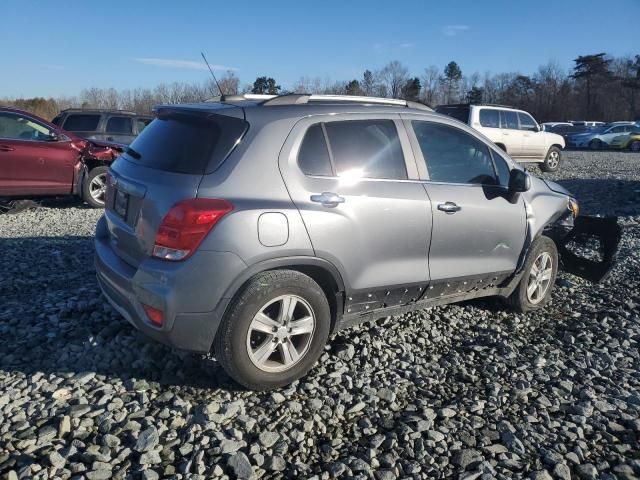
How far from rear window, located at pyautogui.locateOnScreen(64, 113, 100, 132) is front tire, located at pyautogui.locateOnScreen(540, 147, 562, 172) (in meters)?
14.2

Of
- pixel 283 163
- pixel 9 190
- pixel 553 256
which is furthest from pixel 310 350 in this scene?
pixel 9 190

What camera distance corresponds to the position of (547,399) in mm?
3469

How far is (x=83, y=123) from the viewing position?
43.5 ft

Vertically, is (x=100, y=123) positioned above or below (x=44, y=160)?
above

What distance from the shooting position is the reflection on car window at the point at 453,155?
4098 mm

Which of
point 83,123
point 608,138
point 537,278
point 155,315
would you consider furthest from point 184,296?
point 608,138

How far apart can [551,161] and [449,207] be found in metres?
16.3

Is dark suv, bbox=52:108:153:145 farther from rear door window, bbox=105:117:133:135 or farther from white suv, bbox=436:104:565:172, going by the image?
white suv, bbox=436:104:565:172

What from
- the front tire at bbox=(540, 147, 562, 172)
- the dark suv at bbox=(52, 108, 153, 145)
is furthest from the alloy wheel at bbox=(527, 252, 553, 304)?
the front tire at bbox=(540, 147, 562, 172)

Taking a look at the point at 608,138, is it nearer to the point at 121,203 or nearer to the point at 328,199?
the point at 328,199

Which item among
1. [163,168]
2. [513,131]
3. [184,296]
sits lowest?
[184,296]

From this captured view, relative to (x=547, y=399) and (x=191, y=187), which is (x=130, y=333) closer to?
(x=191, y=187)

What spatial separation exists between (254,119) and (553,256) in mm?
3290

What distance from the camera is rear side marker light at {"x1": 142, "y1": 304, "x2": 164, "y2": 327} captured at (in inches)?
122
